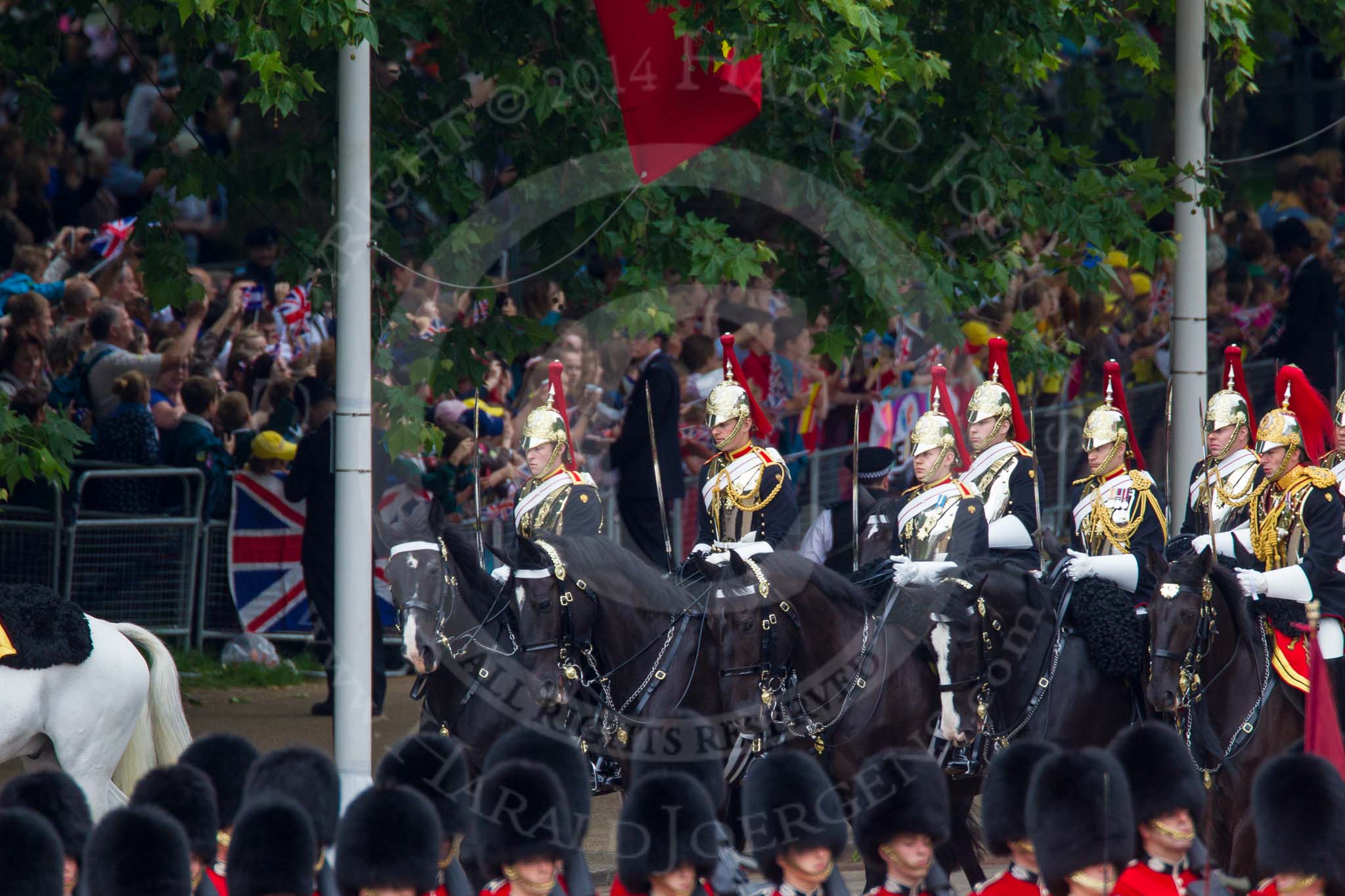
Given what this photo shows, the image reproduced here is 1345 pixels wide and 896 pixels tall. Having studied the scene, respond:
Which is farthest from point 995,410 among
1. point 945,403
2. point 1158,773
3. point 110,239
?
point 110,239

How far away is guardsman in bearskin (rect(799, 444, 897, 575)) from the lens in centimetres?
1296

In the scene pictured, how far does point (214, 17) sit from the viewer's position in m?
10.5

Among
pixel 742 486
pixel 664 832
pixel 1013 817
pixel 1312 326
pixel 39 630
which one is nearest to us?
pixel 664 832

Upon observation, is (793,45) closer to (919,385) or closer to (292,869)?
(919,385)

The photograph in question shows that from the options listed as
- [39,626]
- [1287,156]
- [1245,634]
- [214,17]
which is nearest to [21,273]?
[214,17]

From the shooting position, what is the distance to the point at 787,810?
7.81m

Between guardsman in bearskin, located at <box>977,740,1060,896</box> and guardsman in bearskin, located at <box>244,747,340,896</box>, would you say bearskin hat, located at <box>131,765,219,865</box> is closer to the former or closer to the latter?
guardsman in bearskin, located at <box>244,747,340,896</box>

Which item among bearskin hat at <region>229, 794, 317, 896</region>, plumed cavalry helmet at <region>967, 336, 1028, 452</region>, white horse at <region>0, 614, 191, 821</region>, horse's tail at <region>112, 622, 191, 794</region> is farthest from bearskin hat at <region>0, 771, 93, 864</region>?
plumed cavalry helmet at <region>967, 336, 1028, 452</region>

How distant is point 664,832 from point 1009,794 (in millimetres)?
1280

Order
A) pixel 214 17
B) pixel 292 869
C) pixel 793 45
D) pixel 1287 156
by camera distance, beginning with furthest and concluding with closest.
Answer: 1. pixel 1287 156
2. pixel 793 45
3. pixel 214 17
4. pixel 292 869

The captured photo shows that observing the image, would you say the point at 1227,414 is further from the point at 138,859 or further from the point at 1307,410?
the point at 138,859

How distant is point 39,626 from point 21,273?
5.91m

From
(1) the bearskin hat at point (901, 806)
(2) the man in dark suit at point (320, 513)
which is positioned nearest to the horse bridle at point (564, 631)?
(1) the bearskin hat at point (901, 806)

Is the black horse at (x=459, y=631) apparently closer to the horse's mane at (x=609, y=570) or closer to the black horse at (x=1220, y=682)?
the horse's mane at (x=609, y=570)
